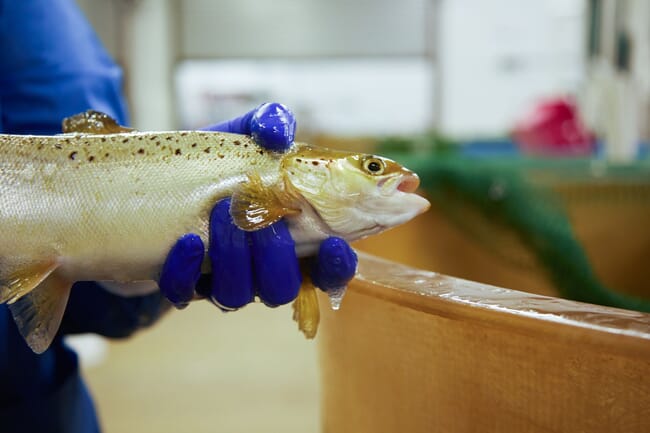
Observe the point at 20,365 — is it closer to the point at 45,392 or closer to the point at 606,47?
the point at 45,392

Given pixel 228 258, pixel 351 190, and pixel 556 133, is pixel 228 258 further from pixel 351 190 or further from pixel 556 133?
pixel 556 133

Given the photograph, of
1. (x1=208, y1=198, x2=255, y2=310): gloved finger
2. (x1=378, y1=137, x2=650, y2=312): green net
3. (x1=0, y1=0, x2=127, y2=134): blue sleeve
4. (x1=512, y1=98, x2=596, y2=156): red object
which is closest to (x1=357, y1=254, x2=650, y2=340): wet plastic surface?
(x1=208, y1=198, x2=255, y2=310): gloved finger

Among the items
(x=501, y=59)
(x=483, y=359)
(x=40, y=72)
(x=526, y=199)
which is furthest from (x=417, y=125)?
(x=483, y=359)

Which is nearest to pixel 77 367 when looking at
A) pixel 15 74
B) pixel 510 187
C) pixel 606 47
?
pixel 15 74

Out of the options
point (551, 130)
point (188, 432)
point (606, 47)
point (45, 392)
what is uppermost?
point (606, 47)

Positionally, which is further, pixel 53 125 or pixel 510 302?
pixel 53 125

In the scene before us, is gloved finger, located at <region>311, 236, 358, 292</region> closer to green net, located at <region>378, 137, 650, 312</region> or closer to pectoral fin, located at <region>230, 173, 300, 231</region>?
pectoral fin, located at <region>230, 173, 300, 231</region>

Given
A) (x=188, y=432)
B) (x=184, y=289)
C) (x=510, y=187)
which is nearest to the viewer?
(x=184, y=289)
